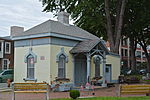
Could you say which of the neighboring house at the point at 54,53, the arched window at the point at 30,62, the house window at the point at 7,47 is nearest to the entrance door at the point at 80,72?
the neighboring house at the point at 54,53

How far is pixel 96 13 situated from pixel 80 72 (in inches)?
463

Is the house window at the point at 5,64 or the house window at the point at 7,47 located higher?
the house window at the point at 7,47

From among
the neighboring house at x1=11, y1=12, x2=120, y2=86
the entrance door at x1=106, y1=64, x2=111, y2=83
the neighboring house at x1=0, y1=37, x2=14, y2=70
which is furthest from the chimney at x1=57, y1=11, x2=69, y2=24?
the neighboring house at x1=0, y1=37, x2=14, y2=70

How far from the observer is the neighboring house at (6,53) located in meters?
40.5

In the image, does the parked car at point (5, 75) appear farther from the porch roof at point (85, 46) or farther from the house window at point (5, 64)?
the house window at point (5, 64)

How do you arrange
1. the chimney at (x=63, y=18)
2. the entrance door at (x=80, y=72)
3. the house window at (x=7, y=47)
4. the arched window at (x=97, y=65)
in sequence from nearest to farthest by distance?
1. the entrance door at (x=80, y=72)
2. the arched window at (x=97, y=65)
3. the chimney at (x=63, y=18)
4. the house window at (x=7, y=47)

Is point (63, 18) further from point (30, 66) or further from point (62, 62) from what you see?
point (30, 66)

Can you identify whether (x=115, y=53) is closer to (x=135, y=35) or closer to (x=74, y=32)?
(x=74, y=32)

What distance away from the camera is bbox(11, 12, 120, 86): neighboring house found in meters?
19.8

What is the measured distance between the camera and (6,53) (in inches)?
1634

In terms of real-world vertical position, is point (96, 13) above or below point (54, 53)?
above

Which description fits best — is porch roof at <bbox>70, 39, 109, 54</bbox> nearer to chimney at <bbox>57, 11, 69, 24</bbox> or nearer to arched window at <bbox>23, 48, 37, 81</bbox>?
arched window at <bbox>23, 48, 37, 81</bbox>

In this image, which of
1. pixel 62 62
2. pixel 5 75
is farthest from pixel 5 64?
pixel 62 62

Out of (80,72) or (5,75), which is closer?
(80,72)
